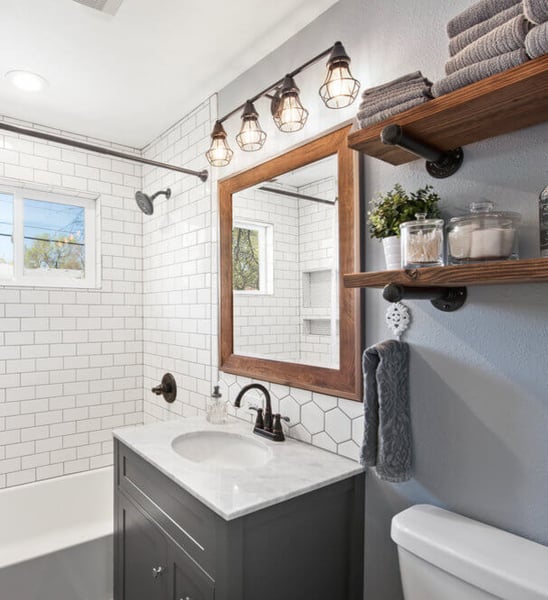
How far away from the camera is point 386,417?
1.21 metres

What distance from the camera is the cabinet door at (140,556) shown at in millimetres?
1484

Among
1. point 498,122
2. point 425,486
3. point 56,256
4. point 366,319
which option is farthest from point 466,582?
point 56,256

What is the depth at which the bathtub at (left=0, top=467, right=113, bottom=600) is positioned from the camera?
1.93 meters

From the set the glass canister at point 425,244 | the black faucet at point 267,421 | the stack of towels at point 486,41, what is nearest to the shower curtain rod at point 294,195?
the glass canister at point 425,244

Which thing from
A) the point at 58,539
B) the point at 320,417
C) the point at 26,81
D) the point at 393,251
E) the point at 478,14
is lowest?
the point at 58,539

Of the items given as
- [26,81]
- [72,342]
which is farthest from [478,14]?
[72,342]

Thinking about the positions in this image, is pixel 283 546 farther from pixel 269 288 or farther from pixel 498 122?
pixel 498 122

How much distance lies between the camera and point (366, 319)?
4.70ft

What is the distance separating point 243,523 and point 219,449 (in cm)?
69

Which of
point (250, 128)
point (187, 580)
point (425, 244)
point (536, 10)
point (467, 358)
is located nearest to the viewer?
point (536, 10)

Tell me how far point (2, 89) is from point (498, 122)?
2431mm

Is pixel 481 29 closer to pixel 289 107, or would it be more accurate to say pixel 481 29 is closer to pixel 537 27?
pixel 537 27

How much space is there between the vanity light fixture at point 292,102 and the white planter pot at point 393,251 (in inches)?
21.5

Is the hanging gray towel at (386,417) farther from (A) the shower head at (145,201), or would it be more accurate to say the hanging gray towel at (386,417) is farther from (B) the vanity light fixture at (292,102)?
(A) the shower head at (145,201)
